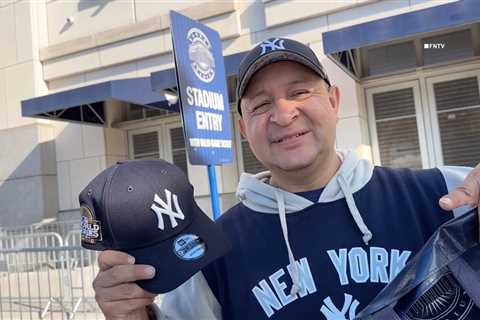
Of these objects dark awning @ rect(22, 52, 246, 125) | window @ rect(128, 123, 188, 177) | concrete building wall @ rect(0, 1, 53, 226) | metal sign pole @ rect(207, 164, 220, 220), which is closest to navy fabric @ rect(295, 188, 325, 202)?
metal sign pole @ rect(207, 164, 220, 220)

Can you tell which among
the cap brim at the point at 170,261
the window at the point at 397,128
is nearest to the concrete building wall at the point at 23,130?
the window at the point at 397,128

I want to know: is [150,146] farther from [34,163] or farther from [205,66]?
[205,66]

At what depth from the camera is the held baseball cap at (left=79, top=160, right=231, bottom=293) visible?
130cm

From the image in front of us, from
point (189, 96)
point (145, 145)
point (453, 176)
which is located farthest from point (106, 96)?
point (453, 176)

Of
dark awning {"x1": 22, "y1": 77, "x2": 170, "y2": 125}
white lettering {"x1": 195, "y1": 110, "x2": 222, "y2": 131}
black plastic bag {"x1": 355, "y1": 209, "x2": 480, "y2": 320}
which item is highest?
dark awning {"x1": 22, "y1": 77, "x2": 170, "y2": 125}

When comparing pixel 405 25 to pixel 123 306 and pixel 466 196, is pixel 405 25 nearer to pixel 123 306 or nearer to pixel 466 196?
pixel 466 196

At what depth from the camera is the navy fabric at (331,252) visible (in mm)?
1463

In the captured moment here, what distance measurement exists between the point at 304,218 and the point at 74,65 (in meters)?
9.32

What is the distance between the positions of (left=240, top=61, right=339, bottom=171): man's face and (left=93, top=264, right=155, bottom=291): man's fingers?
0.55 m

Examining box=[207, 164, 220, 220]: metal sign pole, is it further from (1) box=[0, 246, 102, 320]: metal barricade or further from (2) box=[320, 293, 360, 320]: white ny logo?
(2) box=[320, 293, 360, 320]: white ny logo

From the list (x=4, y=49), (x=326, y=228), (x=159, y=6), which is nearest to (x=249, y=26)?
(x=159, y=6)

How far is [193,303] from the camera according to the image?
1.55 metres

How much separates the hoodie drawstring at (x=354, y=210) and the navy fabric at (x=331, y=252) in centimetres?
2

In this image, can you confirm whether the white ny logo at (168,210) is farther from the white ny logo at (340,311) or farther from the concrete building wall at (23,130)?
the concrete building wall at (23,130)
